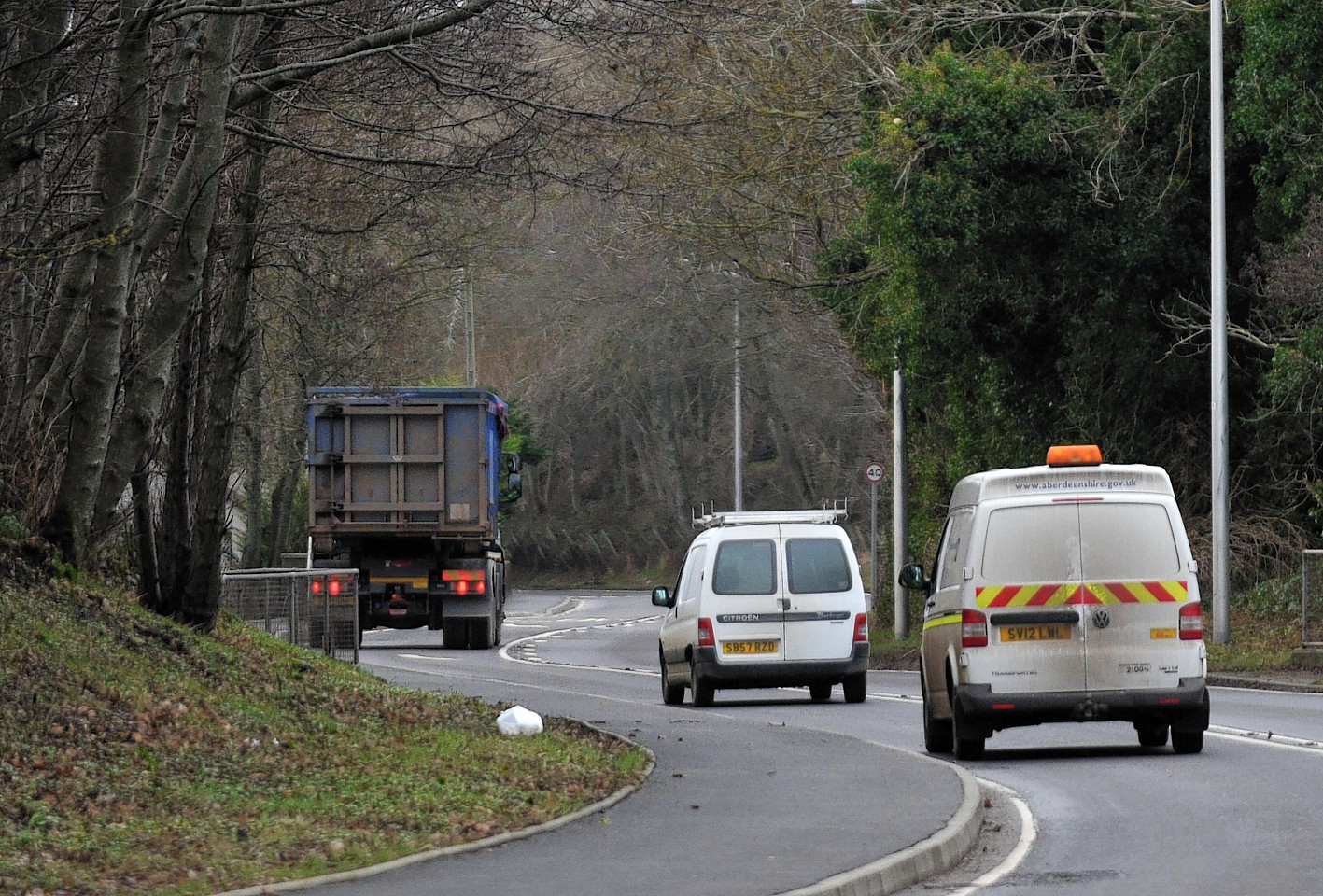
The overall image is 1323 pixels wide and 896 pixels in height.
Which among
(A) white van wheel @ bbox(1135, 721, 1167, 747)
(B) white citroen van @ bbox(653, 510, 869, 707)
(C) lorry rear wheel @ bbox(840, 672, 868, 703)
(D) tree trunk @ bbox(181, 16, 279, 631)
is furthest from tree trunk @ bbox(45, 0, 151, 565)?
(C) lorry rear wheel @ bbox(840, 672, 868, 703)

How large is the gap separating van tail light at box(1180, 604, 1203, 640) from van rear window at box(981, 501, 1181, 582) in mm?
275

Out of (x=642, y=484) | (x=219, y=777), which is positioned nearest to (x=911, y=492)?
(x=219, y=777)

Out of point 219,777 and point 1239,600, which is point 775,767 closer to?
point 219,777

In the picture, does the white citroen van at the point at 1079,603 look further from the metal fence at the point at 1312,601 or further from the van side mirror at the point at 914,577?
the metal fence at the point at 1312,601

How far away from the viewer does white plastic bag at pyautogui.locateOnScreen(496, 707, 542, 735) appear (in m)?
17.0

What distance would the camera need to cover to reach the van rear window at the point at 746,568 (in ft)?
75.2

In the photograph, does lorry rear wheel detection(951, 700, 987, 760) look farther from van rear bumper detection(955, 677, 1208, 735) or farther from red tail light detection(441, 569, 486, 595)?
red tail light detection(441, 569, 486, 595)

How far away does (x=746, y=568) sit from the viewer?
2300 centimetres

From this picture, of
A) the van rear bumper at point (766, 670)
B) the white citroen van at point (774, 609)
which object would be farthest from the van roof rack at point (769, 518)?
the van rear bumper at point (766, 670)

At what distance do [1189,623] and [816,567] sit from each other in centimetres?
744

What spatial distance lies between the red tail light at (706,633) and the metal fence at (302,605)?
5206 mm

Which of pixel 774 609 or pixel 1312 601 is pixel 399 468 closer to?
pixel 774 609

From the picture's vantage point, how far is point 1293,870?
10461 millimetres

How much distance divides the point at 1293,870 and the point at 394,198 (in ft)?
40.9
